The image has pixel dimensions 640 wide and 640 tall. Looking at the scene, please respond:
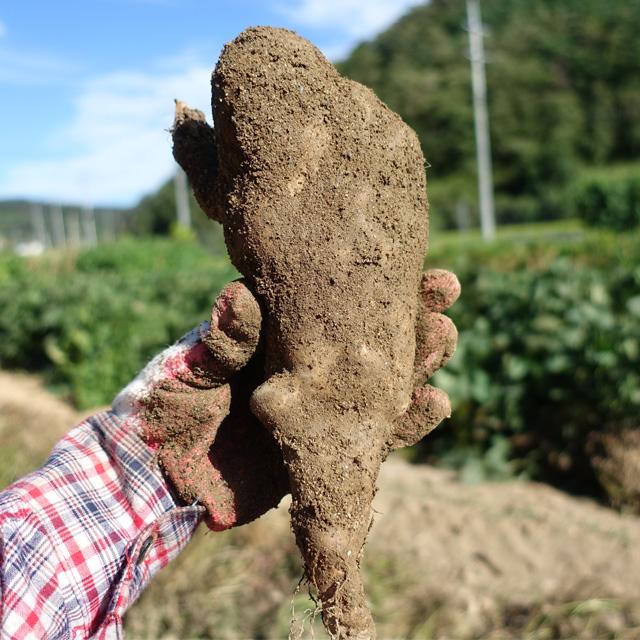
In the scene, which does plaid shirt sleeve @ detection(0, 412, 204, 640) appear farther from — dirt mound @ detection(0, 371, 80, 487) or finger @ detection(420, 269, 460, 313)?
dirt mound @ detection(0, 371, 80, 487)

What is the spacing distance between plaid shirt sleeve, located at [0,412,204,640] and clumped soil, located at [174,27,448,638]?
0.97 feet

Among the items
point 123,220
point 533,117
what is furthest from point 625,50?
point 123,220

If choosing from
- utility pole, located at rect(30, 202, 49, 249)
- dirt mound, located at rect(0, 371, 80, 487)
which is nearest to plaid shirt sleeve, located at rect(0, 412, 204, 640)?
dirt mound, located at rect(0, 371, 80, 487)

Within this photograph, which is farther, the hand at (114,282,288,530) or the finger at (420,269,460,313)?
the finger at (420,269,460,313)

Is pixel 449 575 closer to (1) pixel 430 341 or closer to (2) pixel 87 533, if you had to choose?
(1) pixel 430 341

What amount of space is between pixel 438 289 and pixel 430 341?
10 centimetres

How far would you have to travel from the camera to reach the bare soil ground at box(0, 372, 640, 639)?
2.87m

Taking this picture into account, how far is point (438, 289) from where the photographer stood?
1346mm

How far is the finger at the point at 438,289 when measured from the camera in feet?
4.41

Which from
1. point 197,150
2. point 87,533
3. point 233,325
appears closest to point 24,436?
point 87,533

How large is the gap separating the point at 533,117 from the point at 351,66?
1430 centimetres

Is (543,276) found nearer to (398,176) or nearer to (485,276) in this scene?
(485,276)

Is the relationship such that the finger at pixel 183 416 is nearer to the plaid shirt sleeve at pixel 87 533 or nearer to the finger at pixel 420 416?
the plaid shirt sleeve at pixel 87 533

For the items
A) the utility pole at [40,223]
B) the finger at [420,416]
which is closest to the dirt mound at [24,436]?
the finger at [420,416]
